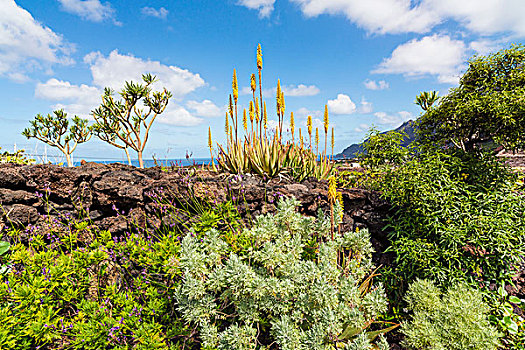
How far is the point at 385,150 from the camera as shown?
307 cm

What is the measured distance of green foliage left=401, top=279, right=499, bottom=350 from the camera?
1740 millimetres

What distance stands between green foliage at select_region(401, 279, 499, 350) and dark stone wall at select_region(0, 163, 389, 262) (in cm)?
90

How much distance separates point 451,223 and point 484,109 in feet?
4.17

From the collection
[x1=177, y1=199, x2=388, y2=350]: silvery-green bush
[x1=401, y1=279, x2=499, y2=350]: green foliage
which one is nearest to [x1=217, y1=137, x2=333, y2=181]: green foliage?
[x1=177, y1=199, x2=388, y2=350]: silvery-green bush

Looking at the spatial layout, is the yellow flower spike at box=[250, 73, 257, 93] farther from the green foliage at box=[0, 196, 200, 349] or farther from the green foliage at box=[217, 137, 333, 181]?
the green foliage at box=[0, 196, 200, 349]

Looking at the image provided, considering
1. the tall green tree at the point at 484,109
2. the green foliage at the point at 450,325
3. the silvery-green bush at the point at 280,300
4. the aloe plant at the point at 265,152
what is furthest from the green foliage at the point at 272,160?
the green foliage at the point at 450,325

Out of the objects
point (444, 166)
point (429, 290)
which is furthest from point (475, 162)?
point (429, 290)

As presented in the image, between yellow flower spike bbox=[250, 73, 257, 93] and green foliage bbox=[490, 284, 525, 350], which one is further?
yellow flower spike bbox=[250, 73, 257, 93]

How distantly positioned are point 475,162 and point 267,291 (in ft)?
9.47

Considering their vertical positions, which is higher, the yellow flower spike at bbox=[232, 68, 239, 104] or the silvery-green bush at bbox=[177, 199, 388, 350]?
the yellow flower spike at bbox=[232, 68, 239, 104]

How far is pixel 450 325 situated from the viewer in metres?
1.83

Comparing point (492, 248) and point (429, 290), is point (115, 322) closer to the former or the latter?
point (429, 290)

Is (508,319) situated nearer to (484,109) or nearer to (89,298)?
(484,109)

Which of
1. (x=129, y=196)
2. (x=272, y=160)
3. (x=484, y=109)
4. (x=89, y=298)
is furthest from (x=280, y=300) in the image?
(x=484, y=109)
